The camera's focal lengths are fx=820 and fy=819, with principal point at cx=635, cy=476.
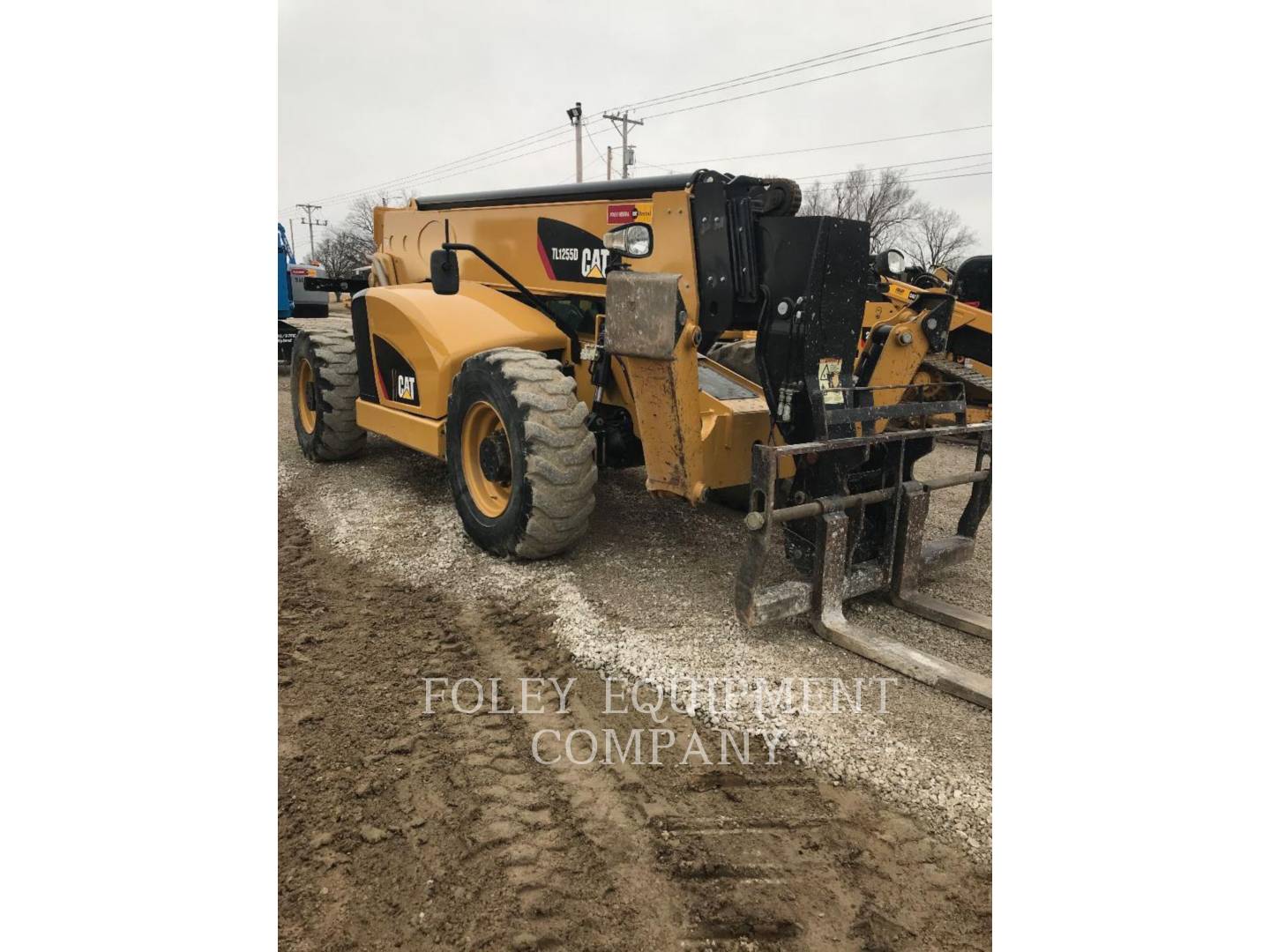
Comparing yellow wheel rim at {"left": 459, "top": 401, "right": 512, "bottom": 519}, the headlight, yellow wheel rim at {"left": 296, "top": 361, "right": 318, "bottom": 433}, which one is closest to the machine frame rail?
the headlight

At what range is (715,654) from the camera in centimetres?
361

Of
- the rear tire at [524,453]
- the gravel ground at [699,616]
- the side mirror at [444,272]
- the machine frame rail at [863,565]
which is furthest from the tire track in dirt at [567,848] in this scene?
the side mirror at [444,272]

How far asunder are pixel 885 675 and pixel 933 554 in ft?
3.88

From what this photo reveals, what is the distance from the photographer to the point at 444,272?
4.58 metres

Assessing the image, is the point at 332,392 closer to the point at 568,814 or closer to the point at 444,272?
the point at 444,272

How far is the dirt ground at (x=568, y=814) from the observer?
86.7 inches

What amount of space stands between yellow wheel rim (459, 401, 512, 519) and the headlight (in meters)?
1.15

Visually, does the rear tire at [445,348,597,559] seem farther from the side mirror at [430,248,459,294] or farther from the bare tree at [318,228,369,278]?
the bare tree at [318,228,369,278]

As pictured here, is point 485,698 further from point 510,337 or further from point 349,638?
point 510,337

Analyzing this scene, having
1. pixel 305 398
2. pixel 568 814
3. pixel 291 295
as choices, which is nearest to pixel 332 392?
pixel 305 398

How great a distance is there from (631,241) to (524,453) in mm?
1327

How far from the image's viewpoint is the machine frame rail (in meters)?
3.51

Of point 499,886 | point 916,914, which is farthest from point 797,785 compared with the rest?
point 499,886

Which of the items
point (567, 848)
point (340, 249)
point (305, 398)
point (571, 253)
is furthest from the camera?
point (340, 249)
